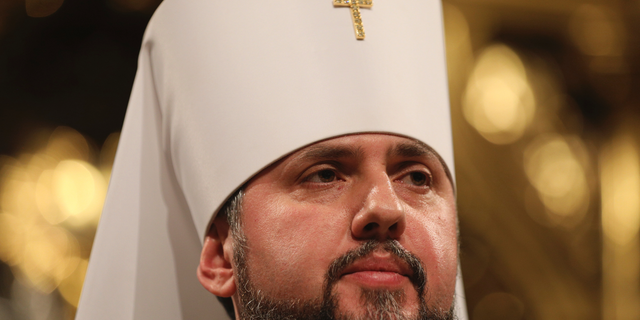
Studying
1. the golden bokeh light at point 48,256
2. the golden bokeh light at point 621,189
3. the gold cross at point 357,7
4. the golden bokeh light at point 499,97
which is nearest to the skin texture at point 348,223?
the gold cross at point 357,7

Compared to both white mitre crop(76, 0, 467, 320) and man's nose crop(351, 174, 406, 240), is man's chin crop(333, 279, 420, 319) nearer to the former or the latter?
man's nose crop(351, 174, 406, 240)

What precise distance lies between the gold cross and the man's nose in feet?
1.49

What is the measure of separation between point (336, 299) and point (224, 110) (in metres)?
0.65

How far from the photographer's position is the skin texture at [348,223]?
1.53 m

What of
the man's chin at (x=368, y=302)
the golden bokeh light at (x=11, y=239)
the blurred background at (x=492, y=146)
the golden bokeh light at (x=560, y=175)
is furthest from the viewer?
the golden bokeh light at (x=560, y=175)

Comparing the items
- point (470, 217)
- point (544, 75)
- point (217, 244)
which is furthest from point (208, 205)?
point (544, 75)

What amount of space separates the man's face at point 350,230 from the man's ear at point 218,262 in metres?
0.15

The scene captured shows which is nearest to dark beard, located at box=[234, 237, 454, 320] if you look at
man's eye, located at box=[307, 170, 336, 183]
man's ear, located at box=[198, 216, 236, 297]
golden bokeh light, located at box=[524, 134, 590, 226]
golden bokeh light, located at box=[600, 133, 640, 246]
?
man's ear, located at box=[198, 216, 236, 297]

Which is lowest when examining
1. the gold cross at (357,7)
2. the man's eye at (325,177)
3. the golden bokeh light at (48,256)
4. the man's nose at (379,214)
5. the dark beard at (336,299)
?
the golden bokeh light at (48,256)

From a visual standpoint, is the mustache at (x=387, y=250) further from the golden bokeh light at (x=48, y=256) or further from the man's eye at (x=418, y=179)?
the golden bokeh light at (x=48, y=256)

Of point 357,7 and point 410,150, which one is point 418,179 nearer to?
point 410,150

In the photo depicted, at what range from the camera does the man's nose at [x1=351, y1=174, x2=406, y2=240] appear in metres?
1.52

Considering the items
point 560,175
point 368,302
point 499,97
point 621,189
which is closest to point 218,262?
point 368,302

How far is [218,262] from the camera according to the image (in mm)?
1852
